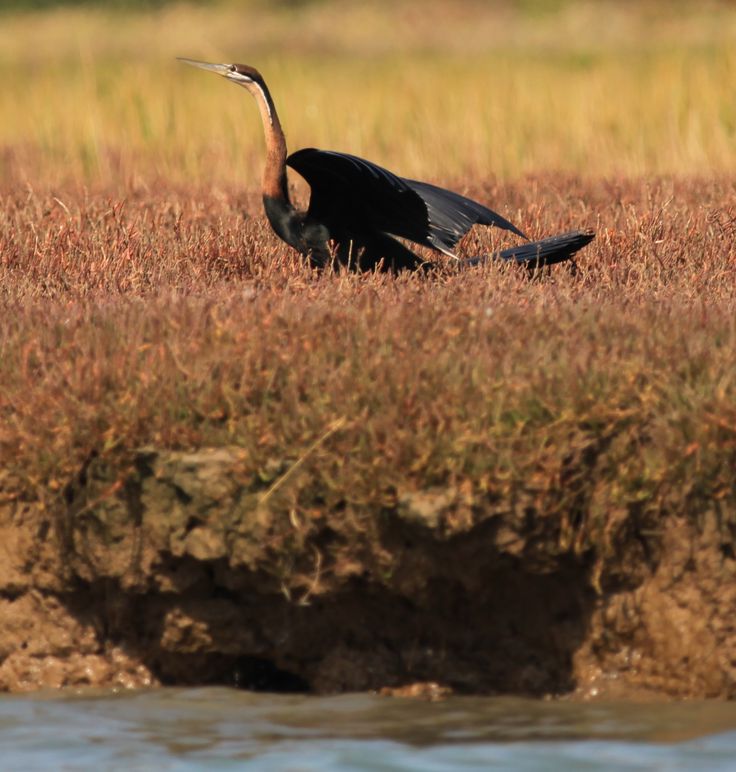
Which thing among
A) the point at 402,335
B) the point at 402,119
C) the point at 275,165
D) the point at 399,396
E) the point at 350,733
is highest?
the point at 402,119

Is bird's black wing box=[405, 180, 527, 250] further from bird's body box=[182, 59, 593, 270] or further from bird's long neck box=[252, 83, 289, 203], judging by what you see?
bird's long neck box=[252, 83, 289, 203]

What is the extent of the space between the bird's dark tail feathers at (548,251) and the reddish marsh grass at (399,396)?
0.93m

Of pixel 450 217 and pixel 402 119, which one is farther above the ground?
pixel 402 119

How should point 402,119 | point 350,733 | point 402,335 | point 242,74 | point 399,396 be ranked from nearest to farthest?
point 350,733 < point 399,396 < point 402,335 < point 242,74 < point 402,119

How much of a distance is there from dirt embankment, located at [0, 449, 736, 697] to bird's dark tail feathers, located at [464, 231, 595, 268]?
221cm

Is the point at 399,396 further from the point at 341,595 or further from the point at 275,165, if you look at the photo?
the point at 275,165

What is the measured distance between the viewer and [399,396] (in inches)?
186

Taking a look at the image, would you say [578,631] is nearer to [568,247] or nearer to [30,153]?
[568,247]

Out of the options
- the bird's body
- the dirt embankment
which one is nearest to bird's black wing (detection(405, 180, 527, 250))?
the bird's body

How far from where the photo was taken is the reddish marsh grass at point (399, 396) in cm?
462

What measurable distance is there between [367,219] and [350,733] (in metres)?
3.08

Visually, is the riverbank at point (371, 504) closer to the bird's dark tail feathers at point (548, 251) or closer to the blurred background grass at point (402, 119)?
the bird's dark tail feathers at point (548, 251)

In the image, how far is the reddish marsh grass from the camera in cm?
462

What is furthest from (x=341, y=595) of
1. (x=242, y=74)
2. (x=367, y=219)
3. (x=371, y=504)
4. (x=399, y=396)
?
(x=242, y=74)
